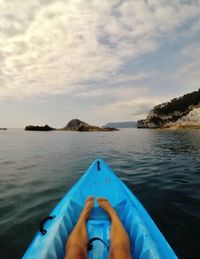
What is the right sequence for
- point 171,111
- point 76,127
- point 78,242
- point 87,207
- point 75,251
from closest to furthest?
point 75,251 → point 78,242 → point 87,207 → point 171,111 → point 76,127

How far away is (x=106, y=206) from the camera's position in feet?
17.5

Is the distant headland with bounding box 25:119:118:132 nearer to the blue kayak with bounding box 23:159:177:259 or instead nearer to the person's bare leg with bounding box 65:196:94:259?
the blue kayak with bounding box 23:159:177:259

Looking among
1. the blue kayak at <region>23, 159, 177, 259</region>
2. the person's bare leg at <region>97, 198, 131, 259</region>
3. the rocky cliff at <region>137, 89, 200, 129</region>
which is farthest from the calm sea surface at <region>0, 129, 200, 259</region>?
the rocky cliff at <region>137, 89, 200, 129</region>

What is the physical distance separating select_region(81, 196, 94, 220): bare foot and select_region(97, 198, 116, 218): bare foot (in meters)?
0.22

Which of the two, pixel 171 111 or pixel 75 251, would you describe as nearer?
pixel 75 251

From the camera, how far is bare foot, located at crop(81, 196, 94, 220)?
16.4 feet

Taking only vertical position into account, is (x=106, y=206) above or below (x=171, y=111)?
below

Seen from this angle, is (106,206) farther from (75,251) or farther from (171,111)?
(171,111)

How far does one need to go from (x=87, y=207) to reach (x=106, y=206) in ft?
1.62

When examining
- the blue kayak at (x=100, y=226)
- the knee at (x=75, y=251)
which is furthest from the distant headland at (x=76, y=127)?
the knee at (x=75, y=251)

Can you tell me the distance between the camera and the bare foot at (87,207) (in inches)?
196

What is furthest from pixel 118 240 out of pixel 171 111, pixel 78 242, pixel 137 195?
pixel 171 111

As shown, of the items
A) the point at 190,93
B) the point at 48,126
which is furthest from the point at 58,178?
the point at 190,93

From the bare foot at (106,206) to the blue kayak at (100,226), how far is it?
134 mm
